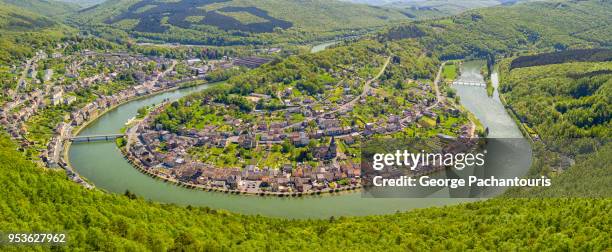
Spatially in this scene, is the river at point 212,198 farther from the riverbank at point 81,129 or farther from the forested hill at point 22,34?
the forested hill at point 22,34

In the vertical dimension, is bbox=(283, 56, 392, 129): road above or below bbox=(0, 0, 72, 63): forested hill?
below

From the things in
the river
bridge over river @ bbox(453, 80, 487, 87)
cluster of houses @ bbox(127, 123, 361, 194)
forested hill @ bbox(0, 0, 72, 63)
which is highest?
forested hill @ bbox(0, 0, 72, 63)

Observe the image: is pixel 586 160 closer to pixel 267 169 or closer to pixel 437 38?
pixel 267 169

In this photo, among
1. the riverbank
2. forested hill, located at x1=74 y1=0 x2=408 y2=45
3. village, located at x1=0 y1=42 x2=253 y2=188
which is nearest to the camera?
the riverbank

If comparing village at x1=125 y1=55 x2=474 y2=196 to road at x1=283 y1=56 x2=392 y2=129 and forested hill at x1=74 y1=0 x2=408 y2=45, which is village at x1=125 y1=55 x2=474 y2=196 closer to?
road at x1=283 y1=56 x2=392 y2=129

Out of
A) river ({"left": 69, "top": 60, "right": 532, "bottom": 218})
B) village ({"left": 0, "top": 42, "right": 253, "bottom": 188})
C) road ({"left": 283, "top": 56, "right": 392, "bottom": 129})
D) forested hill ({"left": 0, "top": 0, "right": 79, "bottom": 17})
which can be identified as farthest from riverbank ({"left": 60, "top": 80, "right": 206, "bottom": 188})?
forested hill ({"left": 0, "top": 0, "right": 79, "bottom": 17})

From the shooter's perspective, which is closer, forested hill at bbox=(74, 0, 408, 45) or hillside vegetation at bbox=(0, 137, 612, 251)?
hillside vegetation at bbox=(0, 137, 612, 251)

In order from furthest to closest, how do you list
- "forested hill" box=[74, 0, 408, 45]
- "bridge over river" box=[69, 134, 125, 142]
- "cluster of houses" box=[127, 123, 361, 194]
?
"forested hill" box=[74, 0, 408, 45] → "bridge over river" box=[69, 134, 125, 142] → "cluster of houses" box=[127, 123, 361, 194]
